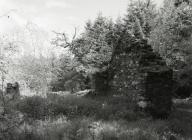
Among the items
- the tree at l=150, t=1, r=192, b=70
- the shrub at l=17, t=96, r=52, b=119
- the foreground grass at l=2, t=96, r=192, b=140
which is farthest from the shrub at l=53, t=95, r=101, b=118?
the tree at l=150, t=1, r=192, b=70

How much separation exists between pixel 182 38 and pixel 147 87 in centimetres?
711

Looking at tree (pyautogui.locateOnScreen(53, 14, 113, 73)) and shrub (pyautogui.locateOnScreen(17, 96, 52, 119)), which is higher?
tree (pyautogui.locateOnScreen(53, 14, 113, 73))

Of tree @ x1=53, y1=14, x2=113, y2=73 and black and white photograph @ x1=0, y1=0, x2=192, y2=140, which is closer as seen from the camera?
black and white photograph @ x1=0, y1=0, x2=192, y2=140

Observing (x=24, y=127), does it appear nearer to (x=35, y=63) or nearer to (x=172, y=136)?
(x=172, y=136)

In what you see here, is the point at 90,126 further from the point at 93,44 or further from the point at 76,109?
the point at 93,44

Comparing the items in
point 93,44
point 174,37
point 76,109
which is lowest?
point 76,109

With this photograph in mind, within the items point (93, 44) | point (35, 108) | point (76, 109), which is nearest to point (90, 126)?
point (76, 109)

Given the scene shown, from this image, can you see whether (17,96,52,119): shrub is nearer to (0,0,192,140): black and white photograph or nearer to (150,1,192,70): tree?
(0,0,192,140): black and white photograph

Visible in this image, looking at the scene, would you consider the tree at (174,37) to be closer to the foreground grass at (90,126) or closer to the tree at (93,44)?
the foreground grass at (90,126)

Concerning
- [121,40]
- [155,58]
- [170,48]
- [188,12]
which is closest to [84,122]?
[155,58]

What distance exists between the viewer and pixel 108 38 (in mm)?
26109

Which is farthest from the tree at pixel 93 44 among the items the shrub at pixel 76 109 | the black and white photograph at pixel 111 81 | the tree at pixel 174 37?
the shrub at pixel 76 109

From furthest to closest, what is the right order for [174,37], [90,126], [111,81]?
[111,81] < [174,37] < [90,126]

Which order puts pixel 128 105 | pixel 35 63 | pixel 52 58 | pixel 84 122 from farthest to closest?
1. pixel 52 58
2. pixel 35 63
3. pixel 128 105
4. pixel 84 122
